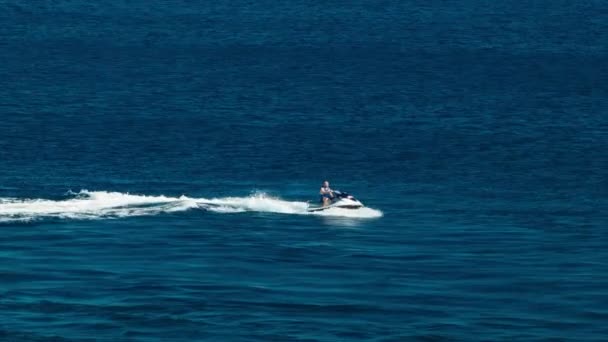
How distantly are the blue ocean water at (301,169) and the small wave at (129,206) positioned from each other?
201 mm

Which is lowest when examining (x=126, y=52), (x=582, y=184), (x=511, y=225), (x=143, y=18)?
(x=511, y=225)

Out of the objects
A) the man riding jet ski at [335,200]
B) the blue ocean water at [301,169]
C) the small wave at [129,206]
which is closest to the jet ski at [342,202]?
the man riding jet ski at [335,200]

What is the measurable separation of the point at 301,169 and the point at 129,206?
16.9 meters

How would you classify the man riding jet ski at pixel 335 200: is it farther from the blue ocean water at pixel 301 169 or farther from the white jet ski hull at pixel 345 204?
the blue ocean water at pixel 301 169

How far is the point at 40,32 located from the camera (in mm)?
158500

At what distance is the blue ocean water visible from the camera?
267 feet

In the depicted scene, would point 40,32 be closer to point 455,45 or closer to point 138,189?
point 455,45

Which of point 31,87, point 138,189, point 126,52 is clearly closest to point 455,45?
point 126,52

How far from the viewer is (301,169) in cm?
11344

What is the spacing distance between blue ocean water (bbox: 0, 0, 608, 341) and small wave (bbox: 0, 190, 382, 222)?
20 centimetres

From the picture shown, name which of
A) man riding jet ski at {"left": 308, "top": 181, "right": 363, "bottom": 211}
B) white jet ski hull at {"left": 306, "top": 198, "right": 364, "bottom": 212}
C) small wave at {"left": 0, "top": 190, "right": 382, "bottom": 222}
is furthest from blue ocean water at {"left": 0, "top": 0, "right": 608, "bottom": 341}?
man riding jet ski at {"left": 308, "top": 181, "right": 363, "bottom": 211}

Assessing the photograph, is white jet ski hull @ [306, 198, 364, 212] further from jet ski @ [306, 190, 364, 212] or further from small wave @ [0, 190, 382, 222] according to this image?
small wave @ [0, 190, 382, 222]

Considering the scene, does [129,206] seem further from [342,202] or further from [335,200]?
[342,202]

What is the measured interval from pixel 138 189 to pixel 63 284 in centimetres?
2168
